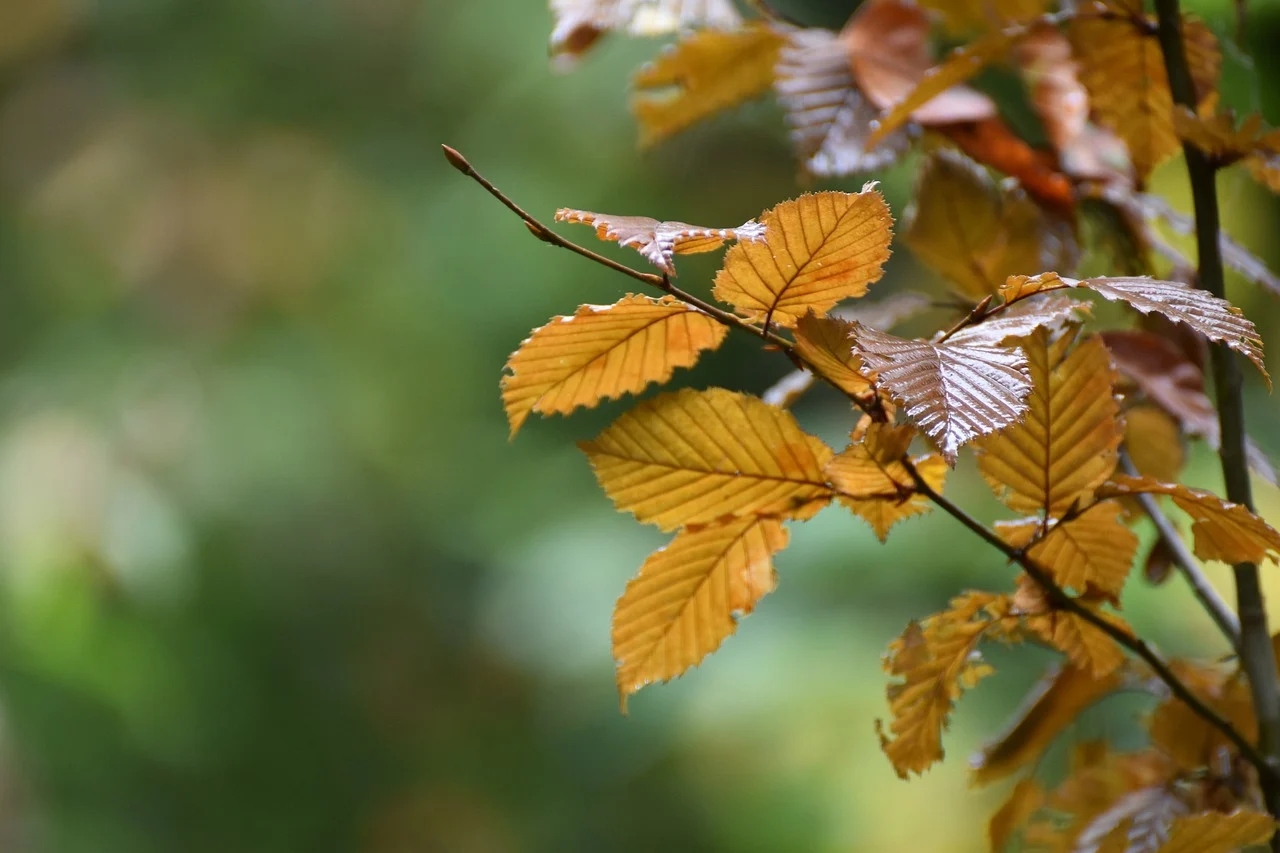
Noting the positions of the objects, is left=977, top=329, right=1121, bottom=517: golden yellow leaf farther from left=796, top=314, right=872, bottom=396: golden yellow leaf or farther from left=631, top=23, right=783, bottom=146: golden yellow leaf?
left=631, top=23, right=783, bottom=146: golden yellow leaf

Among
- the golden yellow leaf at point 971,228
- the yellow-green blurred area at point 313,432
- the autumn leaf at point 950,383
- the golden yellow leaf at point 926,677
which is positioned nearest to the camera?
the autumn leaf at point 950,383

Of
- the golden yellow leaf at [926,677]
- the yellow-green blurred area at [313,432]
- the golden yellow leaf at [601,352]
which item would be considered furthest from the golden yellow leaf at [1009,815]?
the yellow-green blurred area at [313,432]

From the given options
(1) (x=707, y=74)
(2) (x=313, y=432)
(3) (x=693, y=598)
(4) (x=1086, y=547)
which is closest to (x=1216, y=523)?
(4) (x=1086, y=547)

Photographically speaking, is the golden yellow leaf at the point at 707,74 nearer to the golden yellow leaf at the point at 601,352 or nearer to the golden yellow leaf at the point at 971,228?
the golden yellow leaf at the point at 971,228

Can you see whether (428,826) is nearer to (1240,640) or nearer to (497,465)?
(497,465)

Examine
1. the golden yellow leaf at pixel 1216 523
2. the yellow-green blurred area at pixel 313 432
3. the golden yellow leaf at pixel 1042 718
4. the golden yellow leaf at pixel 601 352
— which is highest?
the golden yellow leaf at pixel 601 352

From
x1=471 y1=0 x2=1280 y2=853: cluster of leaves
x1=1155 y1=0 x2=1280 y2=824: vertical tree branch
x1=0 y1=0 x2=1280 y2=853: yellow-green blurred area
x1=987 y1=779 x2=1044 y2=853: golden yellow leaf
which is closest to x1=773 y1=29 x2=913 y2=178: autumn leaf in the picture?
x1=471 y1=0 x2=1280 y2=853: cluster of leaves

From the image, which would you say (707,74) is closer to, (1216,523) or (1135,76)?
(1135,76)
